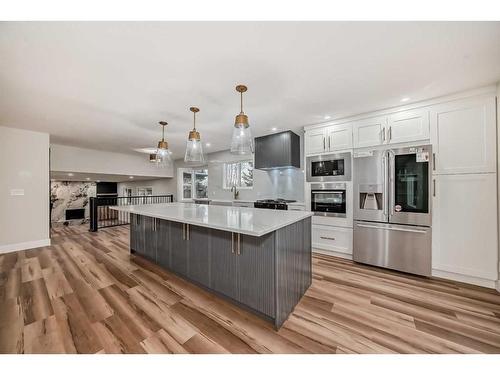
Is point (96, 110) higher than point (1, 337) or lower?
higher

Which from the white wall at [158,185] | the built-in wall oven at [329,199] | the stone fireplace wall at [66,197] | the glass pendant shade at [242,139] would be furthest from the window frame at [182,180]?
the glass pendant shade at [242,139]

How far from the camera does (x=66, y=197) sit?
813 centimetres

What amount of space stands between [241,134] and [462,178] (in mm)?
2656

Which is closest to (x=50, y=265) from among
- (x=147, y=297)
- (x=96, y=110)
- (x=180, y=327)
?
(x=147, y=297)

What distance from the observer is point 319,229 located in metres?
3.37

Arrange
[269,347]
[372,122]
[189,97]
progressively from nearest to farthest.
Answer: [269,347] → [189,97] → [372,122]

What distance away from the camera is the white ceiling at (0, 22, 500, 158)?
1400mm

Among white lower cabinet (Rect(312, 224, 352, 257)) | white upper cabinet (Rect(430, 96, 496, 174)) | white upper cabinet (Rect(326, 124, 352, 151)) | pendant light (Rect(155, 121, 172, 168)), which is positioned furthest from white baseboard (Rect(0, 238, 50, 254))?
white upper cabinet (Rect(430, 96, 496, 174))

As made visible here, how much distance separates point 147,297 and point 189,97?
2.31m

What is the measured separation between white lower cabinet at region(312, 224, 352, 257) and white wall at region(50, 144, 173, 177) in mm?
5792

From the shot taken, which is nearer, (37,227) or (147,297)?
(147,297)

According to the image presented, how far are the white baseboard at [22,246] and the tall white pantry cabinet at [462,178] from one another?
6.56m
